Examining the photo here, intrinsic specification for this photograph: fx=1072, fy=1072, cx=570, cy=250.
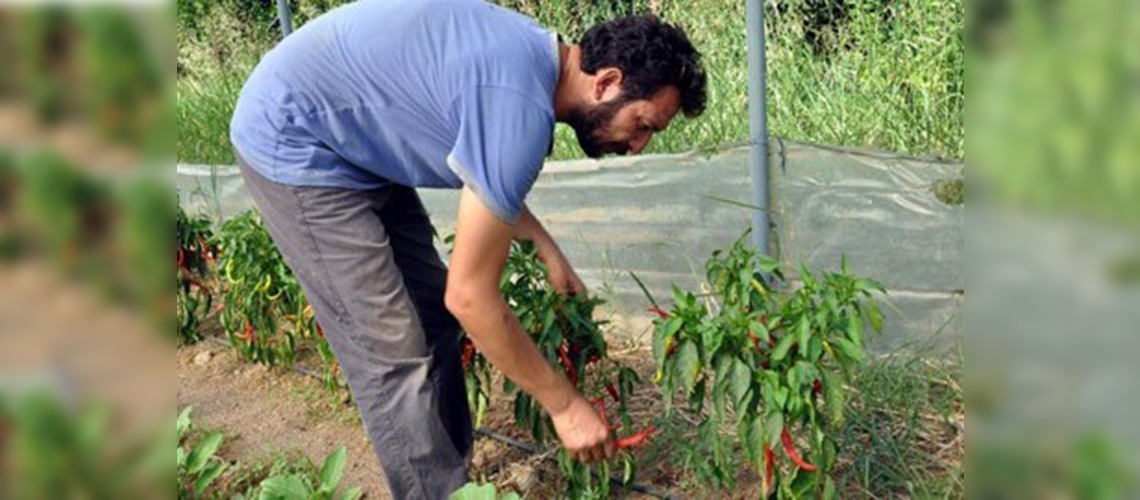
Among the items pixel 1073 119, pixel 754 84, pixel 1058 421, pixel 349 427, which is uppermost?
pixel 1073 119

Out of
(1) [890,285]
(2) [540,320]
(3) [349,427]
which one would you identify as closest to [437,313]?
(2) [540,320]

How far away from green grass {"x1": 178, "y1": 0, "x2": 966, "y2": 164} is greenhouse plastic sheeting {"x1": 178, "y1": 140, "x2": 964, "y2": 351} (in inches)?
8.6

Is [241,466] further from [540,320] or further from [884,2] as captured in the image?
[884,2]

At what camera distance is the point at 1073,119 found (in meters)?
0.53

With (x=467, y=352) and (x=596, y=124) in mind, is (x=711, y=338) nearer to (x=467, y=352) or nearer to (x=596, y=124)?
(x=596, y=124)

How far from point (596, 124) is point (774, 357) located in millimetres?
646

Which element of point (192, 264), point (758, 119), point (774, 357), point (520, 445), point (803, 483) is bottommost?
point (520, 445)

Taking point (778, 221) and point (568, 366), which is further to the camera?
point (778, 221)

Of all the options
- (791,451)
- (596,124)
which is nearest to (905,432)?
(791,451)

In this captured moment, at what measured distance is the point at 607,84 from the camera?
7.66 ft

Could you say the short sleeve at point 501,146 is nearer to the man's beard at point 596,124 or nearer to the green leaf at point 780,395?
the man's beard at point 596,124

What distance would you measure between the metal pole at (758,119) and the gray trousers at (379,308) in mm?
1190

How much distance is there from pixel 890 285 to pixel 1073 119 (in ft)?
9.87

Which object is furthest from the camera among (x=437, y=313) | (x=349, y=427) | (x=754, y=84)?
(x=349, y=427)
